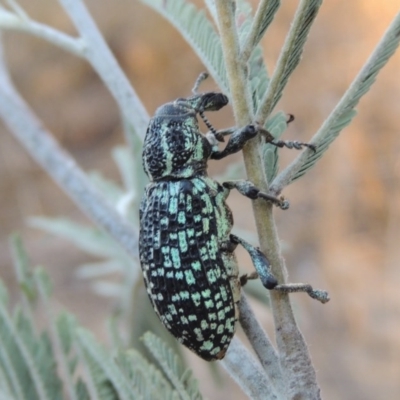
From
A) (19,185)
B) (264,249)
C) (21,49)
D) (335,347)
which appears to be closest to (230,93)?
(264,249)

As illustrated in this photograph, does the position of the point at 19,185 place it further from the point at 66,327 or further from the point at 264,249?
the point at 264,249

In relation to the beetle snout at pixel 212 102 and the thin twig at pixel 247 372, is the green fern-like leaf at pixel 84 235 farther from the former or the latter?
the thin twig at pixel 247 372

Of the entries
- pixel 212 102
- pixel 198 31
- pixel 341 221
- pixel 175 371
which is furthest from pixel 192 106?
pixel 341 221

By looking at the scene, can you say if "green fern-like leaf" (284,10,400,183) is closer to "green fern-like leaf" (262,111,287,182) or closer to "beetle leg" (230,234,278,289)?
"green fern-like leaf" (262,111,287,182)

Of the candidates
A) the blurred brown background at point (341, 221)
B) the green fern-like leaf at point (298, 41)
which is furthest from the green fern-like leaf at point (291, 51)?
the blurred brown background at point (341, 221)

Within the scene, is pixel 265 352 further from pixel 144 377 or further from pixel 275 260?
pixel 144 377

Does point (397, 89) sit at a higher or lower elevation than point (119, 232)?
higher
